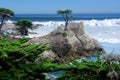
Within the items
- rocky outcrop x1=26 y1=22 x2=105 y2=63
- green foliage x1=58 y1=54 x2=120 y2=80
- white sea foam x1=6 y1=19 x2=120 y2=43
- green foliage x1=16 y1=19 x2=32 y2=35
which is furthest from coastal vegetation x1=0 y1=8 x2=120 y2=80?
green foliage x1=16 y1=19 x2=32 y2=35

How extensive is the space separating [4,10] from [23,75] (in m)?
31.1

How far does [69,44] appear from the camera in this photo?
29891 mm

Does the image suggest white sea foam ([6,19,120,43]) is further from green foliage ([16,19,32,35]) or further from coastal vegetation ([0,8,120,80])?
coastal vegetation ([0,8,120,80])

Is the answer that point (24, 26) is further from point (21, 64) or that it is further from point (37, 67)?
point (21, 64)

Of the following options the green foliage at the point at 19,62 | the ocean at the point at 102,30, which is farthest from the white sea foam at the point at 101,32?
the green foliage at the point at 19,62

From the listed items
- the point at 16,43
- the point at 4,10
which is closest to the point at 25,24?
the point at 4,10

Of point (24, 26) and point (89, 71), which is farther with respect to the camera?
point (24, 26)

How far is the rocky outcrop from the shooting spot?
28969 millimetres

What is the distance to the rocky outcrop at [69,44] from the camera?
29.0 meters

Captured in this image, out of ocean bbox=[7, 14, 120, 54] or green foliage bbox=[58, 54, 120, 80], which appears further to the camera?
ocean bbox=[7, 14, 120, 54]

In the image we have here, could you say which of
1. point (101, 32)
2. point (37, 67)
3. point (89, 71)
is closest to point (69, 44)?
point (37, 67)

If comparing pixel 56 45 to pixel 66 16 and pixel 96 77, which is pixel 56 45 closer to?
pixel 66 16

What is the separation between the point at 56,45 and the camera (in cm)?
2927

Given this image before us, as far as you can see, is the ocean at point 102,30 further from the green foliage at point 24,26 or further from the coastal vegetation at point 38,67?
the green foliage at point 24,26
